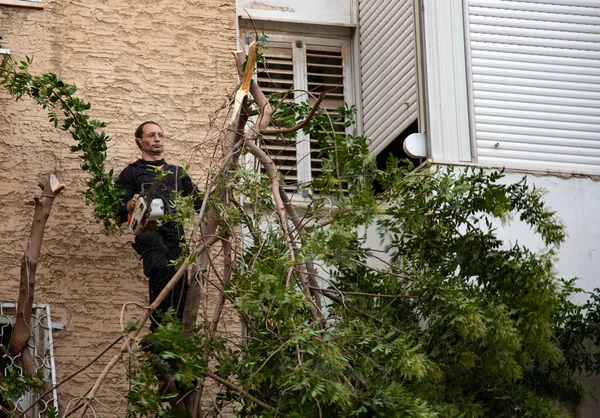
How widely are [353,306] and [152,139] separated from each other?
2.36m

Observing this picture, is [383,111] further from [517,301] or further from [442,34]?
[517,301]

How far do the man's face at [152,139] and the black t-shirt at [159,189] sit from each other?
96mm

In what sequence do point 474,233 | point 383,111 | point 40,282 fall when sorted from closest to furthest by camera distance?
1. point 474,233
2. point 40,282
3. point 383,111

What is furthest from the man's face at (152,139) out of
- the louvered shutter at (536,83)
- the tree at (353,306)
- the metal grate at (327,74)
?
the louvered shutter at (536,83)

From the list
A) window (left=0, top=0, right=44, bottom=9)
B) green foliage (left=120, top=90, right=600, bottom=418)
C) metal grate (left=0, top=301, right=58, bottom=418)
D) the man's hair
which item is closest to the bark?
metal grate (left=0, top=301, right=58, bottom=418)

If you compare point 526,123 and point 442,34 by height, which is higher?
point 442,34

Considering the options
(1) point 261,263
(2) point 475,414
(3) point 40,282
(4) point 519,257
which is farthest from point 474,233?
(3) point 40,282

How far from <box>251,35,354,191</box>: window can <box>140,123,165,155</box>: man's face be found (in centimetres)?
190

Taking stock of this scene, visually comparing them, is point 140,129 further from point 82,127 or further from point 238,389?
point 238,389

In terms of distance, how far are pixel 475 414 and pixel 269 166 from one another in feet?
6.84

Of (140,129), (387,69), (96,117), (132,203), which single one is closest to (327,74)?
(387,69)

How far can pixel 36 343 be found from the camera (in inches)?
377

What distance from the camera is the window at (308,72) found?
11.9 meters

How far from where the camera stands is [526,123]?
10742 mm
